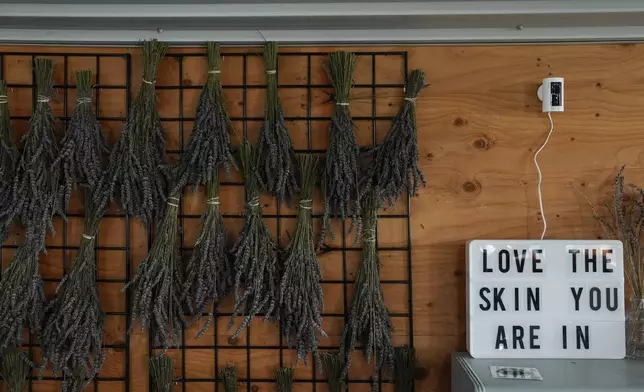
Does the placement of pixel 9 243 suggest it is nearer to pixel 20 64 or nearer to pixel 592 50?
pixel 20 64

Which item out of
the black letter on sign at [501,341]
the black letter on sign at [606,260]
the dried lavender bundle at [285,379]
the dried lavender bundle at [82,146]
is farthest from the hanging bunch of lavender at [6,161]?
the black letter on sign at [606,260]

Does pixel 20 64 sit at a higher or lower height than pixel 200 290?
higher

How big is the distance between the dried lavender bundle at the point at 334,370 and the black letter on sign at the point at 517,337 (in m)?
0.57

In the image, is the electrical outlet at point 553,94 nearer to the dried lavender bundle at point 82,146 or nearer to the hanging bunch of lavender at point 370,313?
the hanging bunch of lavender at point 370,313

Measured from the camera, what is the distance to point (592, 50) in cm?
198

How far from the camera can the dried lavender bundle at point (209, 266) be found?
1.84m

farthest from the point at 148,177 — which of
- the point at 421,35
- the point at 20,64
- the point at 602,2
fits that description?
the point at 602,2

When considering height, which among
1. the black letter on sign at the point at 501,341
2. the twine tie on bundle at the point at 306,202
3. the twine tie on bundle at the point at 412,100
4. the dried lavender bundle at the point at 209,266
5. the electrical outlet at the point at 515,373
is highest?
the twine tie on bundle at the point at 412,100

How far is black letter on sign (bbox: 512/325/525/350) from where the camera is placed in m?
1.85

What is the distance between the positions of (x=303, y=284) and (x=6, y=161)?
1067mm

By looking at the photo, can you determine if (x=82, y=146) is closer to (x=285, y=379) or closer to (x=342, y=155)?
(x=342, y=155)

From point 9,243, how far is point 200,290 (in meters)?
0.73

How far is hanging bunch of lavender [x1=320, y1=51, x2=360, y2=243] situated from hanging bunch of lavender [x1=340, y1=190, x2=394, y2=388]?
0.06 metres

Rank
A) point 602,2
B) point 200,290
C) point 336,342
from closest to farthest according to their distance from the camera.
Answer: point 602,2 → point 200,290 → point 336,342
